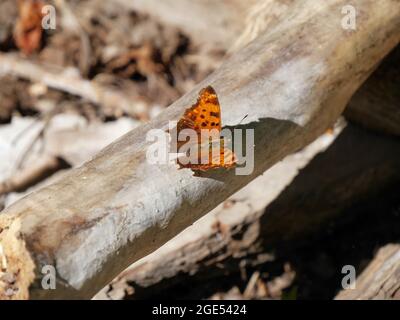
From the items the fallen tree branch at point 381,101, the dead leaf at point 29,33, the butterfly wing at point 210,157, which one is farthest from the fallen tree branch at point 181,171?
the dead leaf at point 29,33

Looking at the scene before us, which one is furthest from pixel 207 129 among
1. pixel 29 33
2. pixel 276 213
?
pixel 29 33

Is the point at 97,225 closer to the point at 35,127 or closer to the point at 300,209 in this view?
the point at 300,209

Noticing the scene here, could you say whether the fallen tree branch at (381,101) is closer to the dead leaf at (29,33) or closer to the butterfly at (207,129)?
the butterfly at (207,129)

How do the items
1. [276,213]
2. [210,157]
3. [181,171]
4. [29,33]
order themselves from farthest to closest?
[29,33] → [276,213] → [181,171] → [210,157]

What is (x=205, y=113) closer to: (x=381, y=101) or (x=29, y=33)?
(x=381, y=101)

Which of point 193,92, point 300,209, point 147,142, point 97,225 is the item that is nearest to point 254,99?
point 193,92
